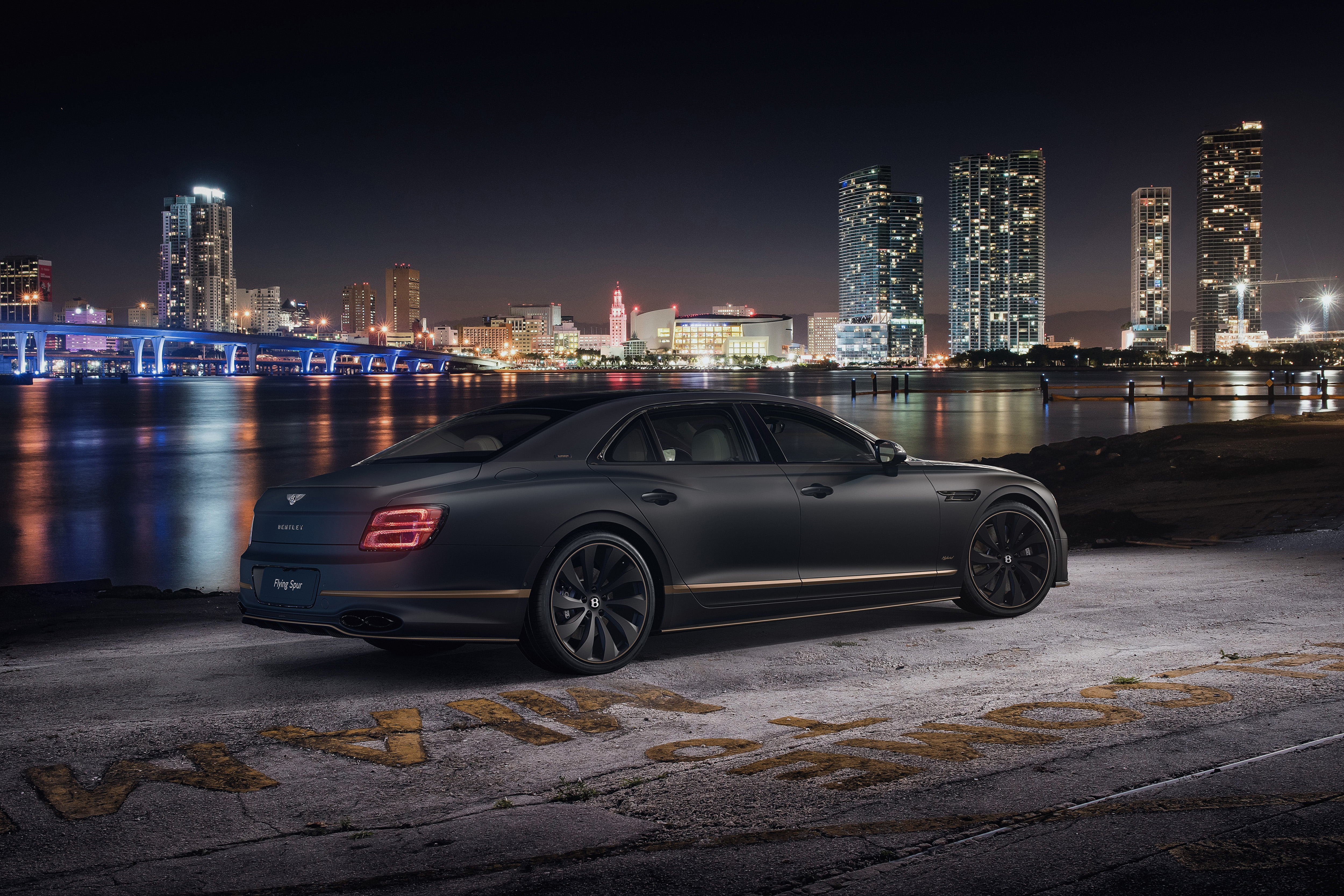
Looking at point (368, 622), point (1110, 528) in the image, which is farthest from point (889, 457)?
point (1110, 528)

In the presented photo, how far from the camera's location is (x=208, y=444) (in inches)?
1538

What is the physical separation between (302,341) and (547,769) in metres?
194

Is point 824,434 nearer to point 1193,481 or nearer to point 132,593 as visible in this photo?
point 132,593

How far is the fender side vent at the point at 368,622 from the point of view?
5.68m

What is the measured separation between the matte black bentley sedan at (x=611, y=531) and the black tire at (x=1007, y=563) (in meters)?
0.03

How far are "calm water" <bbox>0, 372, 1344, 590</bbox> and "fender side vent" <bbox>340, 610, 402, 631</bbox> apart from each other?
8391mm

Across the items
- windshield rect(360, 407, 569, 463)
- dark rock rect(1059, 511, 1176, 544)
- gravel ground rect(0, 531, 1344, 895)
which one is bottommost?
dark rock rect(1059, 511, 1176, 544)

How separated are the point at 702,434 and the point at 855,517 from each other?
1062 millimetres

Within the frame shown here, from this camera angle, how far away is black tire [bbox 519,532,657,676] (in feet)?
19.5

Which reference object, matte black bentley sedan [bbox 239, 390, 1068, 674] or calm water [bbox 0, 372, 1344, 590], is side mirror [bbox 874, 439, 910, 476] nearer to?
matte black bentley sedan [bbox 239, 390, 1068, 674]

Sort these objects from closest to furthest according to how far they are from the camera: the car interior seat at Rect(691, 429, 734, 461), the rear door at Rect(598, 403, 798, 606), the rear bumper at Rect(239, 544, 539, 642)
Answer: the rear bumper at Rect(239, 544, 539, 642) → the rear door at Rect(598, 403, 798, 606) → the car interior seat at Rect(691, 429, 734, 461)

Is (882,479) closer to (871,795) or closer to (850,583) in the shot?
(850,583)

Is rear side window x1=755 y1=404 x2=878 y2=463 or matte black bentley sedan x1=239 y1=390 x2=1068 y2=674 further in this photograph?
rear side window x1=755 y1=404 x2=878 y2=463

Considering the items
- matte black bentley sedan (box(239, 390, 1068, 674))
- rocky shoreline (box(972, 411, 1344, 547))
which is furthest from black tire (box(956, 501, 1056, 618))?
rocky shoreline (box(972, 411, 1344, 547))
